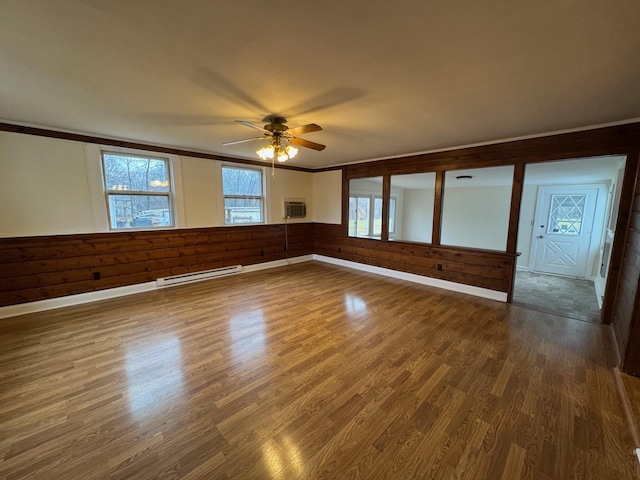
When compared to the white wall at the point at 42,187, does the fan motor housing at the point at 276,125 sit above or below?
above

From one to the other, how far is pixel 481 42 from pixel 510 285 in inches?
135

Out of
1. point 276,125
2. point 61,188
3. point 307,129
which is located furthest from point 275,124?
point 61,188

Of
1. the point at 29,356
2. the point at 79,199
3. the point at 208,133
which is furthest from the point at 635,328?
the point at 79,199

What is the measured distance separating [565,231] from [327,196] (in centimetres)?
534

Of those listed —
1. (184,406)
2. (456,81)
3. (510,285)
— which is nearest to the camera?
(184,406)

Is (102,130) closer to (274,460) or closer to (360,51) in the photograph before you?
(360,51)

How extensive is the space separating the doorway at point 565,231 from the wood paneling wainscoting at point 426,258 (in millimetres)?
565

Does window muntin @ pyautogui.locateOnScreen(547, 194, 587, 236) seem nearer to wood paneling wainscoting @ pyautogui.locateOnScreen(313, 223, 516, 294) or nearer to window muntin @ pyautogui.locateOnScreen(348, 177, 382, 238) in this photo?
wood paneling wainscoting @ pyautogui.locateOnScreen(313, 223, 516, 294)

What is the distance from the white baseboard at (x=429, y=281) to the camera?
3912 millimetres

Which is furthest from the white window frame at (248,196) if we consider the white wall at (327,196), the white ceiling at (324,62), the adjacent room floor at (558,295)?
the adjacent room floor at (558,295)

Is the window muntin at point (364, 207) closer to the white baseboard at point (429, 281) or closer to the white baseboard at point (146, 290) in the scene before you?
the white baseboard at point (429, 281)

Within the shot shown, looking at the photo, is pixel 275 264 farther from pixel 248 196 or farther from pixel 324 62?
pixel 324 62

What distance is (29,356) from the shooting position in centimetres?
239

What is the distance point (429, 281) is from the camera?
461cm
